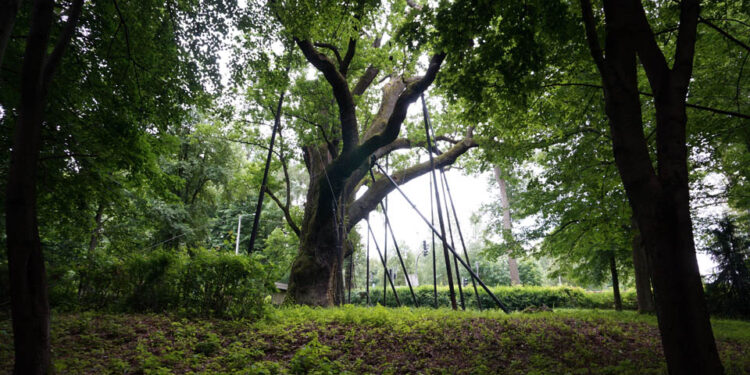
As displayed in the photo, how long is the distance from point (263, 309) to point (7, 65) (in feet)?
15.8

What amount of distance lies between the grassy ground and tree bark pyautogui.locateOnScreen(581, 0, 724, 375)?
108 centimetres

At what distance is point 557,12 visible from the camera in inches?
152

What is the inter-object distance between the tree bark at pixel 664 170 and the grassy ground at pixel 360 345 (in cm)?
108

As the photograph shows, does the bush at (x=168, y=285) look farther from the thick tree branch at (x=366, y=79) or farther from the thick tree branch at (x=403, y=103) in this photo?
the thick tree branch at (x=366, y=79)

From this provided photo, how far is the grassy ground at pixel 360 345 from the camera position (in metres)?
3.50

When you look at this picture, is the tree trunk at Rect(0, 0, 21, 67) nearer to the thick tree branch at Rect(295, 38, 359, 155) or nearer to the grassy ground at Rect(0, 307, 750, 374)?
the grassy ground at Rect(0, 307, 750, 374)

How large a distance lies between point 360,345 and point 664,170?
11.7 ft

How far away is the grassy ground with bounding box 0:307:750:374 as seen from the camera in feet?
11.5

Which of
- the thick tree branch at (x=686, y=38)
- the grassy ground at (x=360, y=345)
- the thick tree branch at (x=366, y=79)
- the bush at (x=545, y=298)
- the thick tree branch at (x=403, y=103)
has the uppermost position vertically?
the thick tree branch at (x=366, y=79)

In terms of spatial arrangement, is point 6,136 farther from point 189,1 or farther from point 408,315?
point 408,315

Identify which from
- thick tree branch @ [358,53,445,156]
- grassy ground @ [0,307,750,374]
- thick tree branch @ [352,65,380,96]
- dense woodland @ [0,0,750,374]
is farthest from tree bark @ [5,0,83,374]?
thick tree branch @ [352,65,380,96]

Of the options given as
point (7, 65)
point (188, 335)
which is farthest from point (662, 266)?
point (7, 65)

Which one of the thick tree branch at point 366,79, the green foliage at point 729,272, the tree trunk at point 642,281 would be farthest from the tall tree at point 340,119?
the green foliage at point 729,272

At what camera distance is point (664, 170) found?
102 inches
